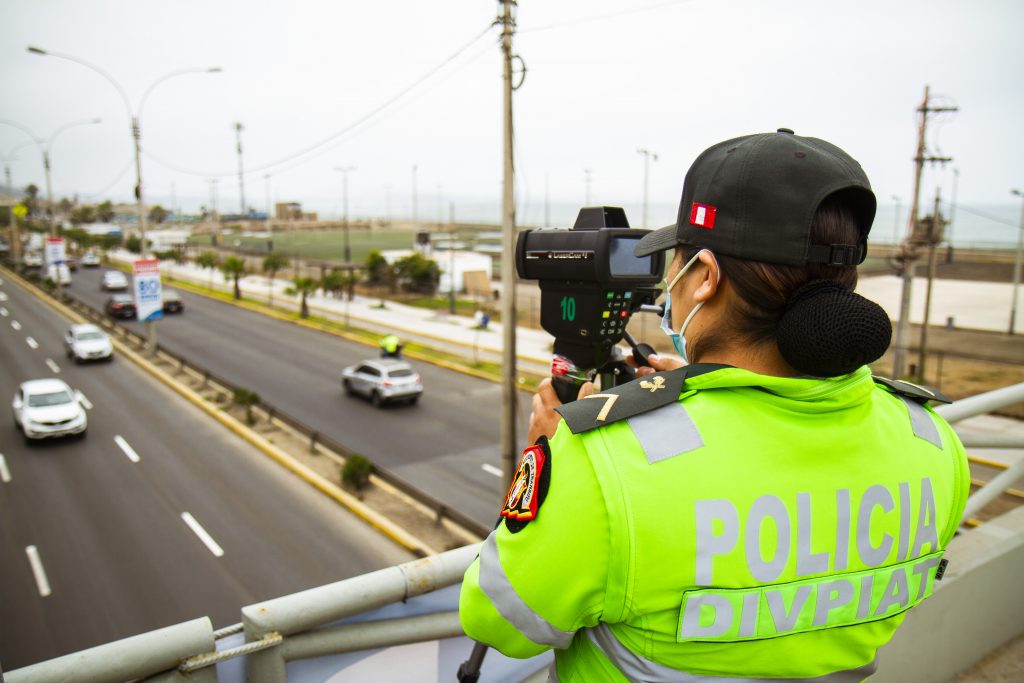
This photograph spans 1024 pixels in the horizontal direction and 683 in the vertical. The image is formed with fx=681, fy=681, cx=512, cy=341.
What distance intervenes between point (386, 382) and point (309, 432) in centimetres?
391

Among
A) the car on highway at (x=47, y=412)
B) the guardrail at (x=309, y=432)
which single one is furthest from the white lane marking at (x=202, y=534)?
the car on highway at (x=47, y=412)

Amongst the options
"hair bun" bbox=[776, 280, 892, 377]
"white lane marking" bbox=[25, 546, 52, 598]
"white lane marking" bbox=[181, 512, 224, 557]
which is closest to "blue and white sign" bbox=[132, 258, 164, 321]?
"white lane marking" bbox=[181, 512, 224, 557]

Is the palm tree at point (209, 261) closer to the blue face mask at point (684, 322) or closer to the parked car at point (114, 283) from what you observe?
the parked car at point (114, 283)

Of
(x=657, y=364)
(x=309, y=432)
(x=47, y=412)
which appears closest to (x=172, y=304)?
(x=47, y=412)

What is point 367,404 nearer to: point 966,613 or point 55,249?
point 55,249

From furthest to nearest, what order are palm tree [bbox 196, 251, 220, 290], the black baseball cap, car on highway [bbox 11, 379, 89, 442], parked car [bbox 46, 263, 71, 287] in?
1. palm tree [bbox 196, 251, 220, 290]
2. parked car [bbox 46, 263, 71, 287]
3. car on highway [bbox 11, 379, 89, 442]
4. the black baseball cap

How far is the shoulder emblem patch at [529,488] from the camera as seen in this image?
1090 millimetres

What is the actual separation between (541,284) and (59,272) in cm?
3709

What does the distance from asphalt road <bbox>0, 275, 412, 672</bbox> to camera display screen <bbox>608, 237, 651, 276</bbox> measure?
7.14 meters

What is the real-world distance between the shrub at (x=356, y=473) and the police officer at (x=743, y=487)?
12.1 m

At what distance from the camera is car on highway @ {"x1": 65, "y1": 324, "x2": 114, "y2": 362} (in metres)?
22.0

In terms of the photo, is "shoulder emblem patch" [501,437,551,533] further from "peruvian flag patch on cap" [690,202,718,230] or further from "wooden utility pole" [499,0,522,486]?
"wooden utility pole" [499,0,522,486]

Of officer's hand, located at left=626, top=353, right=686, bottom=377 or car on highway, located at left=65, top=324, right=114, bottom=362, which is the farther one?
car on highway, located at left=65, top=324, right=114, bottom=362

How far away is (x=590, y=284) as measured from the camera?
1946mm
